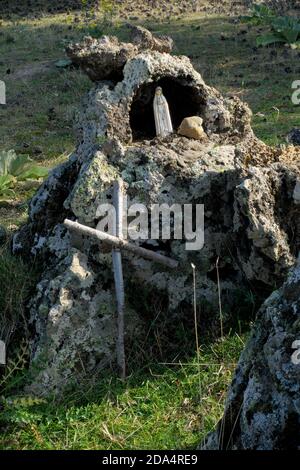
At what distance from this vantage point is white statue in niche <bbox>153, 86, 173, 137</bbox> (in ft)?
20.4

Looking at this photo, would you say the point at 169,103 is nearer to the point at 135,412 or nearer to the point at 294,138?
the point at 294,138

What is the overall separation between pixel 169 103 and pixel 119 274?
201cm

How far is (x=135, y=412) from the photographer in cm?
494

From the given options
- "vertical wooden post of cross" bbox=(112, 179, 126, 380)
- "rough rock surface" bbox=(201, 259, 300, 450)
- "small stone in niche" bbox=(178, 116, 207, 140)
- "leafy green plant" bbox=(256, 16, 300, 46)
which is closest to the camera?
"rough rock surface" bbox=(201, 259, 300, 450)

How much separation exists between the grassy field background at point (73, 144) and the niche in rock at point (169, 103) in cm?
150

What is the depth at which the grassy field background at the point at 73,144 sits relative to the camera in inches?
188

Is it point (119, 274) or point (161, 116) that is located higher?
point (161, 116)

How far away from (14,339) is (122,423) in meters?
1.13

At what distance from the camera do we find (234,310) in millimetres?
5570

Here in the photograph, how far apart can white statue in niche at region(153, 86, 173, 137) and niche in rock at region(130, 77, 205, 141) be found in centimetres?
17

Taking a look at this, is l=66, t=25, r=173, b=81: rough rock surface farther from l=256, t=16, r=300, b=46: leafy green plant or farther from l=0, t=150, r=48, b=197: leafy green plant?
l=256, t=16, r=300, b=46: leafy green plant

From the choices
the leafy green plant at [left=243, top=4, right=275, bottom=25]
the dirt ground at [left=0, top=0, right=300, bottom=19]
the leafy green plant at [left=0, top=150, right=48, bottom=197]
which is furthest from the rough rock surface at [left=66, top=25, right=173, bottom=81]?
the dirt ground at [left=0, top=0, right=300, bottom=19]

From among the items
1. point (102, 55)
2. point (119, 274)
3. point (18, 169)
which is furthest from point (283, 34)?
point (119, 274)

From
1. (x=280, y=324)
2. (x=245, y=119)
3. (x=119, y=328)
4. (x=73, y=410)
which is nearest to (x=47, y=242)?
(x=119, y=328)
